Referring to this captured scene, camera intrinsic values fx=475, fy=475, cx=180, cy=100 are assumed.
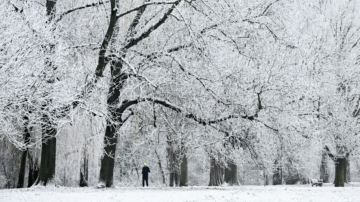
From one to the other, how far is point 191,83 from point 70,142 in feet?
22.3

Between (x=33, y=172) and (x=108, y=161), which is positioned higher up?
(x=108, y=161)

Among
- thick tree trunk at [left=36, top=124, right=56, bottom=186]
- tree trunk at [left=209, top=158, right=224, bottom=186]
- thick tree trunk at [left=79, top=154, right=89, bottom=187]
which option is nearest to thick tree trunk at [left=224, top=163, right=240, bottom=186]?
tree trunk at [left=209, top=158, right=224, bottom=186]

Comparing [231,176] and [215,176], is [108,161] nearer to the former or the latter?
[231,176]

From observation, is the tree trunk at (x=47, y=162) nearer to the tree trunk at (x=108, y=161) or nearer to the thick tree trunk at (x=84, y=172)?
the tree trunk at (x=108, y=161)

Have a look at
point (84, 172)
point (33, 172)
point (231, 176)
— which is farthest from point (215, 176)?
point (33, 172)

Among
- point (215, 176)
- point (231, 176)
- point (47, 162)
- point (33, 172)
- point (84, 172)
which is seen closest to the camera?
point (47, 162)

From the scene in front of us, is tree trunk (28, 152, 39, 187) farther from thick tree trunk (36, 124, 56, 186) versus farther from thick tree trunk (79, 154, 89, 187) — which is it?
thick tree trunk (36, 124, 56, 186)

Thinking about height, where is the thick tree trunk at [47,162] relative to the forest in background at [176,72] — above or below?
below

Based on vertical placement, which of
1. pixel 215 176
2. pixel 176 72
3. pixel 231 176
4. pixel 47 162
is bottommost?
pixel 215 176

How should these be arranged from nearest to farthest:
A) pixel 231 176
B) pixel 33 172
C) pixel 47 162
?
1. pixel 47 162
2. pixel 33 172
3. pixel 231 176

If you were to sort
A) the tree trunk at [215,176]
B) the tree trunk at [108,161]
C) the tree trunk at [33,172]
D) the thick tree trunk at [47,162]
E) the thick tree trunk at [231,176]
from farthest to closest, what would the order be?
the tree trunk at [215,176]
the thick tree trunk at [231,176]
the tree trunk at [33,172]
the tree trunk at [108,161]
the thick tree trunk at [47,162]

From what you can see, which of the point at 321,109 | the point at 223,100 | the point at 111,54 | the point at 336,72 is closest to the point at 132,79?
the point at 111,54

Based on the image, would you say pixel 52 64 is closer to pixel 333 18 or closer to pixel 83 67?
pixel 83 67

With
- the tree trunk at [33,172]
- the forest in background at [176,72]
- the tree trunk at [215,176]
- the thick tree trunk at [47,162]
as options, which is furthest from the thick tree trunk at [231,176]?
the thick tree trunk at [47,162]
